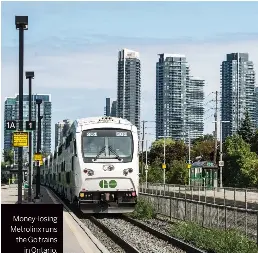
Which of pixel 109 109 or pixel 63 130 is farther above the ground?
pixel 109 109

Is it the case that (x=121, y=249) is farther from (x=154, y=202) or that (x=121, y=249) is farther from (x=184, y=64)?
(x=184, y=64)

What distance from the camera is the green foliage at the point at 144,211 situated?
27.9m

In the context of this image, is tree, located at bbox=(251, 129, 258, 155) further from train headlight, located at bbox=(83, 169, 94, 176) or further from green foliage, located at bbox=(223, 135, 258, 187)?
train headlight, located at bbox=(83, 169, 94, 176)

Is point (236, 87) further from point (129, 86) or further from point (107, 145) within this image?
point (107, 145)

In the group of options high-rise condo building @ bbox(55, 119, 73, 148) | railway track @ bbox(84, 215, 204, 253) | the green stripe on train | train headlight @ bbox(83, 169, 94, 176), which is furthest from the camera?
high-rise condo building @ bbox(55, 119, 73, 148)

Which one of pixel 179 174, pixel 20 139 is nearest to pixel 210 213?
pixel 20 139

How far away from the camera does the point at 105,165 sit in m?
26.1

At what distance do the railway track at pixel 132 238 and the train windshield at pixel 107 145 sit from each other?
7.93 ft

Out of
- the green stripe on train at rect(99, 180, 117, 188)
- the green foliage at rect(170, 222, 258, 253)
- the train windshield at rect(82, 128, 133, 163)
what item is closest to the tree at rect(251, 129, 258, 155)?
the train windshield at rect(82, 128, 133, 163)

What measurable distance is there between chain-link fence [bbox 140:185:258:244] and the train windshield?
256 cm

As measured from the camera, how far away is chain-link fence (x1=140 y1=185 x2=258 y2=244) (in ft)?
55.9

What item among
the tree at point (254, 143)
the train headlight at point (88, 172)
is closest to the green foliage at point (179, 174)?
the tree at point (254, 143)

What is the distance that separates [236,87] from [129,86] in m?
31.1

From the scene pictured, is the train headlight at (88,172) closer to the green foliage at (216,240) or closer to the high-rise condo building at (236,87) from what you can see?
the green foliage at (216,240)
